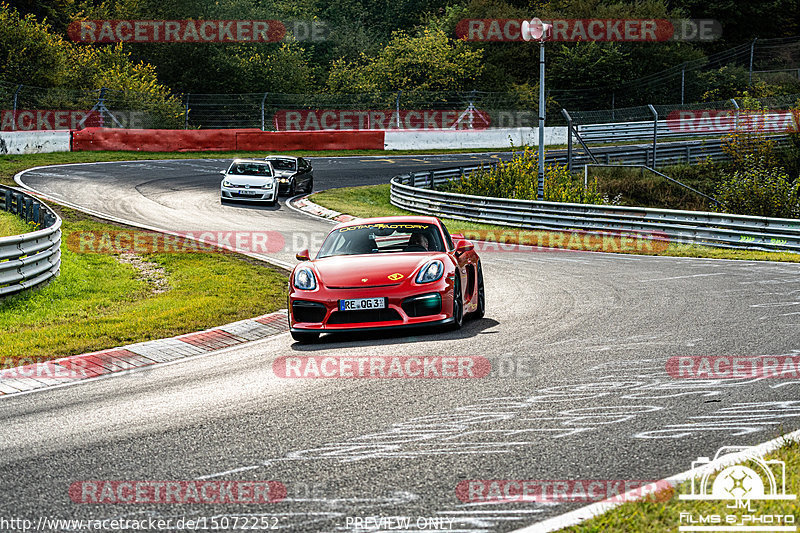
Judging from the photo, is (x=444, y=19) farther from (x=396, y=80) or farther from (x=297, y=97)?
(x=297, y=97)

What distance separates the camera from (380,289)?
378 inches

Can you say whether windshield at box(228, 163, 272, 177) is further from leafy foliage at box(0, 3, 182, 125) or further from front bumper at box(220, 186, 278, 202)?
leafy foliage at box(0, 3, 182, 125)

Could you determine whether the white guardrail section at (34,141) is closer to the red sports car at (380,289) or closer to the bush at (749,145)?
the bush at (749,145)

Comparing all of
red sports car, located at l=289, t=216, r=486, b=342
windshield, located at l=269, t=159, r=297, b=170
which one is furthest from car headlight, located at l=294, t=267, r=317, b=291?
windshield, located at l=269, t=159, r=297, b=170

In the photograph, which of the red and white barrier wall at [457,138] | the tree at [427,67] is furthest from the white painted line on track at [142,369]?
the tree at [427,67]

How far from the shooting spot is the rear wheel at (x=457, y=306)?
991 centimetres

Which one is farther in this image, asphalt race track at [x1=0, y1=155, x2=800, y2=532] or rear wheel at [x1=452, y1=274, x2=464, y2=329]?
rear wheel at [x1=452, y1=274, x2=464, y2=329]

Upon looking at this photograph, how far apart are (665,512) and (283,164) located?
2559 cm

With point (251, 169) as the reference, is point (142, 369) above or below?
below

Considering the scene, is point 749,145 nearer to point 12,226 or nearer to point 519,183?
point 519,183

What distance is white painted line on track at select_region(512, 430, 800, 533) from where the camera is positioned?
14.5 ft

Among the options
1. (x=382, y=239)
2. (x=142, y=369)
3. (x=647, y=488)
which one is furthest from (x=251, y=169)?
(x=647, y=488)

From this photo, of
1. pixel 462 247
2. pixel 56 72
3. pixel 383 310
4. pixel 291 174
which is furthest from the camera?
pixel 56 72

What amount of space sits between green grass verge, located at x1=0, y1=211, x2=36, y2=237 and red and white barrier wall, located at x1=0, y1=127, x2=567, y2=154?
49.4ft
